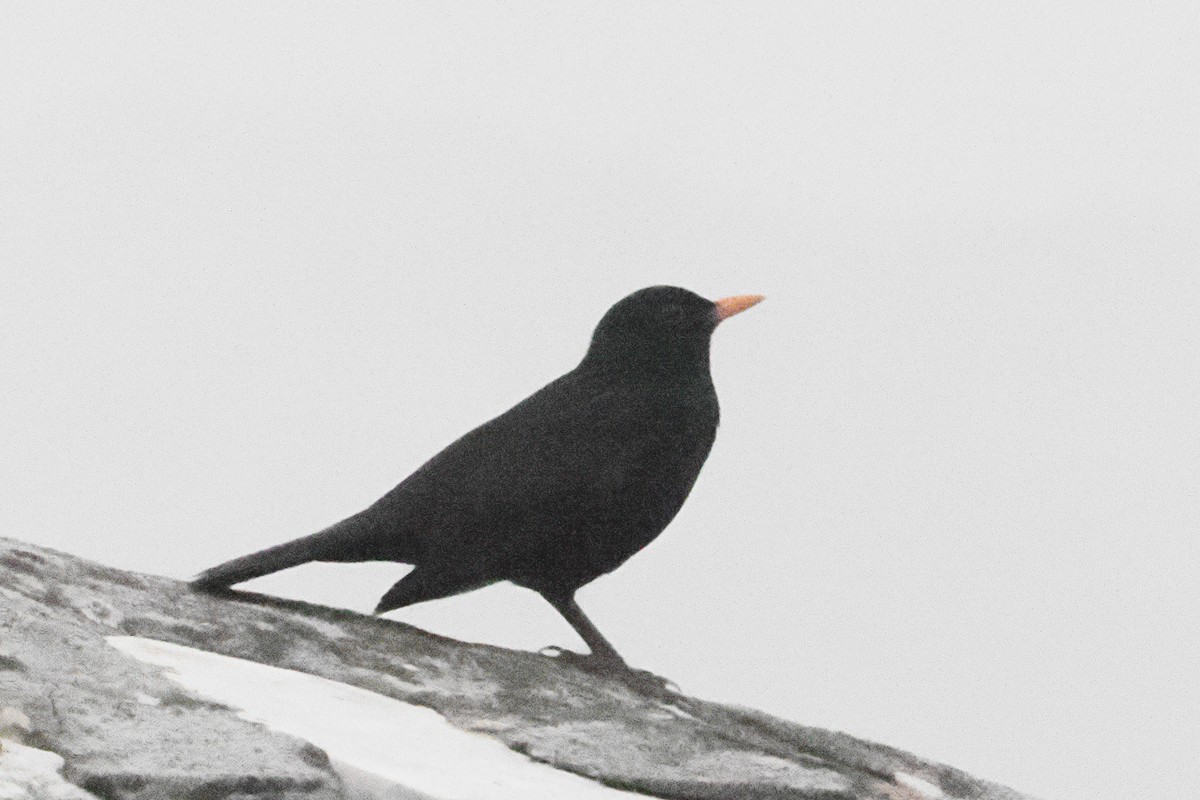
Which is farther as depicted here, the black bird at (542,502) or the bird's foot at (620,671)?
the black bird at (542,502)

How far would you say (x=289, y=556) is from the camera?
5645 millimetres

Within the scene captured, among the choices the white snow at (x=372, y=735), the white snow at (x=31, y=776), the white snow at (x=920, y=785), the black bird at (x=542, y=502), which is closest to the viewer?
the white snow at (x=31, y=776)

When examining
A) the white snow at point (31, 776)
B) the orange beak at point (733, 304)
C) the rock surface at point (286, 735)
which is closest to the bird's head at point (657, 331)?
the orange beak at point (733, 304)

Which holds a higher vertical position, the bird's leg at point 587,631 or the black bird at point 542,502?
the black bird at point 542,502

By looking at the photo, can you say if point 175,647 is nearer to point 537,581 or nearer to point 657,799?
point 657,799

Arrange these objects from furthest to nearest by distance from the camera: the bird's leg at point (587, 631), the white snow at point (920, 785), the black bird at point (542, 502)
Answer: the black bird at point (542, 502) < the bird's leg at point (587, 631) < the white snow at point (920, 785)

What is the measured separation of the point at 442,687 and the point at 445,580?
1.62 meters

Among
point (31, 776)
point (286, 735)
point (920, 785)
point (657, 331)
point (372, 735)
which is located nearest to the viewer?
point (31, 776)

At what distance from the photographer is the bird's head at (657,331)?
261 inches

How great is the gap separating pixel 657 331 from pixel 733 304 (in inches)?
17.9

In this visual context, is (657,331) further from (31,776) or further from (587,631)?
(31,776)

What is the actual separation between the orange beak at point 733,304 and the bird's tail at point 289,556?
186cm

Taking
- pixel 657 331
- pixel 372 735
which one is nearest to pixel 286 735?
pixel 372 735

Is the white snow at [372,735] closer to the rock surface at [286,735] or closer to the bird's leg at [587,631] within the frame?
the rock surface at [286,735]
